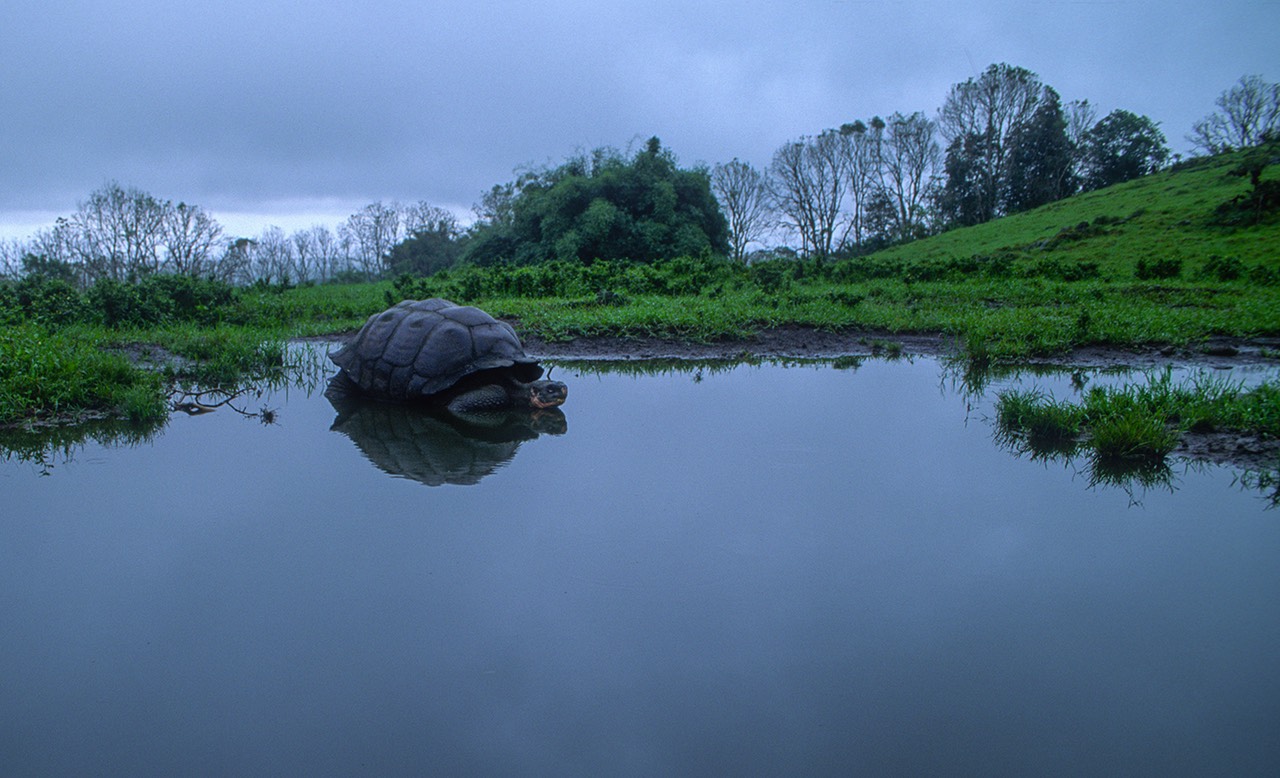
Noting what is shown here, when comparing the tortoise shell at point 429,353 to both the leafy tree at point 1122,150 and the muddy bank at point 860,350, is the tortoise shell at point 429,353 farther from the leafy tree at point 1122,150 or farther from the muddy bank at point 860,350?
the leafy tree at point 1122,150

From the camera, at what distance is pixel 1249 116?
39.7 m

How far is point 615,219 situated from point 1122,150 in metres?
30.5

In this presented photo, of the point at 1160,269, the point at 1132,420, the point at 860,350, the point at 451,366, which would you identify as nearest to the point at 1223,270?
the point at 1160,269

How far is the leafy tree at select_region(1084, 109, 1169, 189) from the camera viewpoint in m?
40.7

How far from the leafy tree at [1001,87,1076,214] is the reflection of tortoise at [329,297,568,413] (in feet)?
138

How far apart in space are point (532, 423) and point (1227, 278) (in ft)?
52.9

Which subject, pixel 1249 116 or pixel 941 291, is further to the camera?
pixel 1249 116

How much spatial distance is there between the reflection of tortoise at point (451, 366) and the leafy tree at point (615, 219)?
1886 centimetres

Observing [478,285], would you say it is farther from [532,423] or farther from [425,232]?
Result: [425,232]

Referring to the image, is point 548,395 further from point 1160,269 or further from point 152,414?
point 1160,269

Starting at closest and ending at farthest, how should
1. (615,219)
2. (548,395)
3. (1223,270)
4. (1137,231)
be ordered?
1. (548,395)
2. (1223,270)
3. (1137,231)
4. (615,219)

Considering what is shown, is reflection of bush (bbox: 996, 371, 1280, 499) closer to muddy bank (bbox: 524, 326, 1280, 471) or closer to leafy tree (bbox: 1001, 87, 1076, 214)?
muddy bank (bbox: 524, 326, 1280, 471)

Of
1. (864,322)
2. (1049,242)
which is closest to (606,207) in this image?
(1049,242)

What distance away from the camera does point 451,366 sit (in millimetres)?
7414
